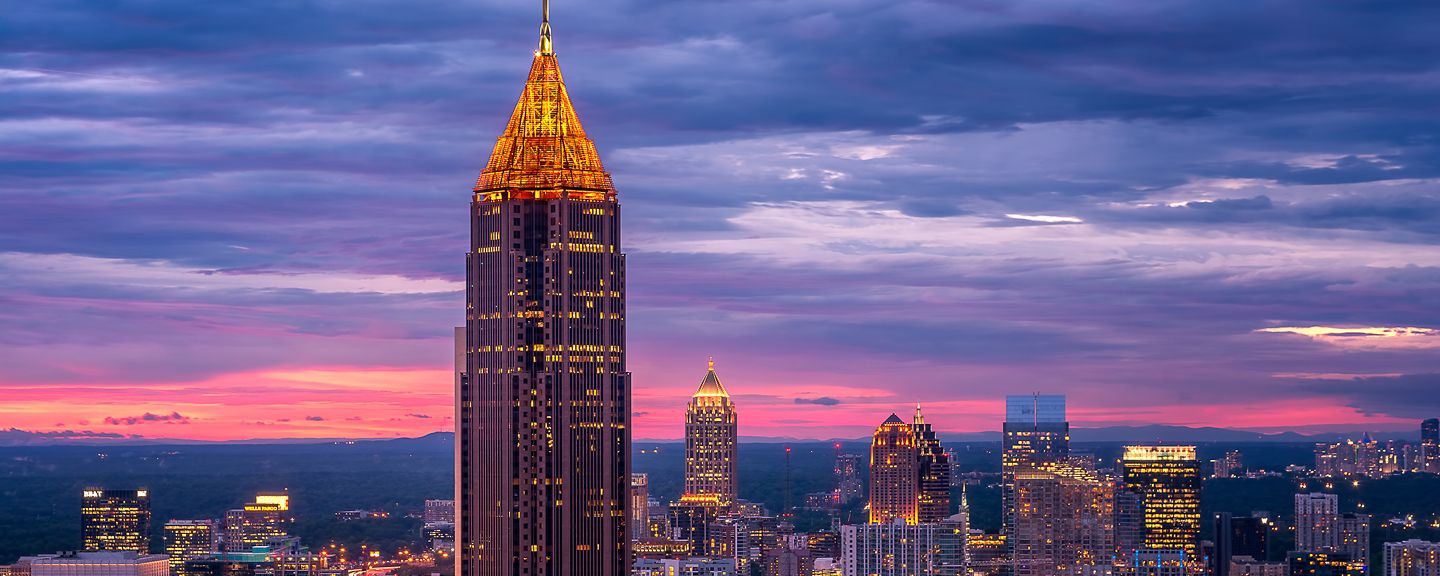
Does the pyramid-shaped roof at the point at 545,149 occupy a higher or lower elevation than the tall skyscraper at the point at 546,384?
higher

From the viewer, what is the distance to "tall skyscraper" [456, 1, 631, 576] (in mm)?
128500

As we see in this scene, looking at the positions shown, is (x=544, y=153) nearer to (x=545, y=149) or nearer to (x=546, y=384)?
(x=545, y=149)

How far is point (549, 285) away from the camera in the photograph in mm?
129125

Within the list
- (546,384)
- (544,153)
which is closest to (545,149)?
(544,153)

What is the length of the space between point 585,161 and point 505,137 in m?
4.75

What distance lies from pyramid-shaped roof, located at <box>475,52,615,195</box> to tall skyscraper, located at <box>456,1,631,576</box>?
121mm

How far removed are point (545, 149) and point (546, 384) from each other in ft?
42.4

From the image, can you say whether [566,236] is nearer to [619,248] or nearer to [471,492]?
[619,248]

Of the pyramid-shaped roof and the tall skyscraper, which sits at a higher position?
the pyramid-shaped roof

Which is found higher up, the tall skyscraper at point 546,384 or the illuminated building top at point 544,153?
the illuminated building top at point 544,153

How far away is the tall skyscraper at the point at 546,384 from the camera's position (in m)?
128

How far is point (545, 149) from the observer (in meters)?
132

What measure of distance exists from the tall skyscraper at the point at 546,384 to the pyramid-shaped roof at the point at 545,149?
12 cm

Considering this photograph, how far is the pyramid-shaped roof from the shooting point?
429ft
